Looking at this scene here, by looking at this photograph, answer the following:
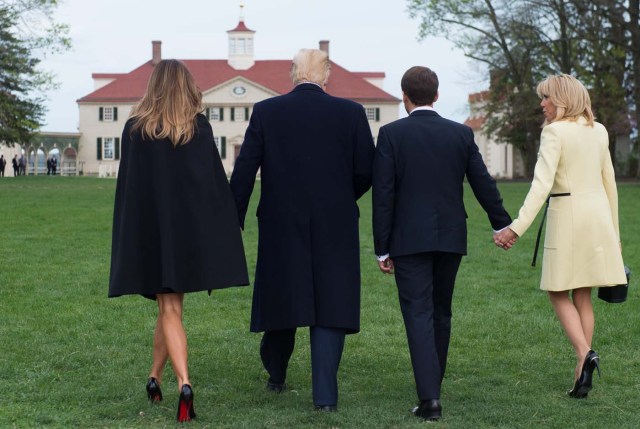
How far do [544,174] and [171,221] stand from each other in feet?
7.23

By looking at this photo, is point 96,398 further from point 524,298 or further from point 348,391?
point 524,298

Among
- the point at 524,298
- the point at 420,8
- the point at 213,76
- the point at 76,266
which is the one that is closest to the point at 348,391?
the point at 524,298

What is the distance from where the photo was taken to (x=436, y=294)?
6.53m

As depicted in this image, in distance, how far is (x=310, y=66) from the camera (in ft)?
21.7

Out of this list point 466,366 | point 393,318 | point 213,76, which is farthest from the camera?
point 213,76

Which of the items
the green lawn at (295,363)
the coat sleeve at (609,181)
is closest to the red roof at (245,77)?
the green lawn at (295,363)

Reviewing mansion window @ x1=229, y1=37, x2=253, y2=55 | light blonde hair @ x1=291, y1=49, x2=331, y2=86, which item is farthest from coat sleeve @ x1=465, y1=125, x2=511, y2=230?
mansion window @ x1=229, y1=37, x2=253, y2=55

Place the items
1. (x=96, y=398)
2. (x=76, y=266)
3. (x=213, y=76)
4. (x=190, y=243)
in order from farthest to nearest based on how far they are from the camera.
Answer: (x=213, y=76) → (x=76, y=266) → (x=96, y=398) → (x=190, y=243)

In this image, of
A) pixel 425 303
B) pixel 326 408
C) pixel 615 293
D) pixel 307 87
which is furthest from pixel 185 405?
pixel 615 293

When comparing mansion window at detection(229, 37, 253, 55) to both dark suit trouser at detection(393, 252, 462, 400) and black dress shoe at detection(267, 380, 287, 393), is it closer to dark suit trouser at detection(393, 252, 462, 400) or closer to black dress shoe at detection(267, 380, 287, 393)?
black dress shoe at detection(267, 380, 287, 393)

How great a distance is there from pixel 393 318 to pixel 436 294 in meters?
3.67

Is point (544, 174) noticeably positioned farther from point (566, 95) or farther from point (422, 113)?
point (422, 113)

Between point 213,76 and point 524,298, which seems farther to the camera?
point 213,76

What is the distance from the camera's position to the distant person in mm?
6160
